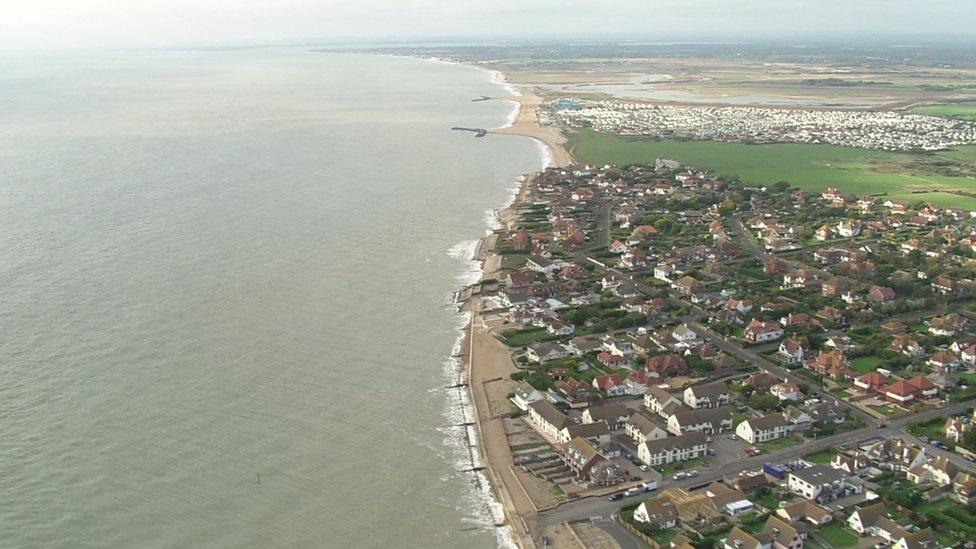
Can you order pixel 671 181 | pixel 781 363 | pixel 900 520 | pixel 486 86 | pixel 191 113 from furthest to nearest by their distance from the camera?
pixel 486 86 < pixel 191 113 < pixel 671 181 < pixel 781 363 < pixel 900 520

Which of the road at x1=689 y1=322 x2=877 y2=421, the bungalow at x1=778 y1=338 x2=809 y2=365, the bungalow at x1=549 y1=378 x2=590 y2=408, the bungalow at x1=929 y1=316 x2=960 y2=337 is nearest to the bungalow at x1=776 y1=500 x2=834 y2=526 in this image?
the road at x1=689 y1=322 x2=877 y2=421

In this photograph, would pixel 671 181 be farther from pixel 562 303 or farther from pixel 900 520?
pixel 900 520

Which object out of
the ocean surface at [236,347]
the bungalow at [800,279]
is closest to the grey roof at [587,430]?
the ocean surface at [236,347]

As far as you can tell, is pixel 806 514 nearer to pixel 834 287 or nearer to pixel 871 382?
pixel 871 382

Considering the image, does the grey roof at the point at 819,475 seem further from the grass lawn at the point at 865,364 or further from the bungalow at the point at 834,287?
the bungalow at the point at 834,287

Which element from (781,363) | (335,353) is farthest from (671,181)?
(335,353)

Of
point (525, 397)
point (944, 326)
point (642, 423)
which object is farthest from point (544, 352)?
point (944, 326)
